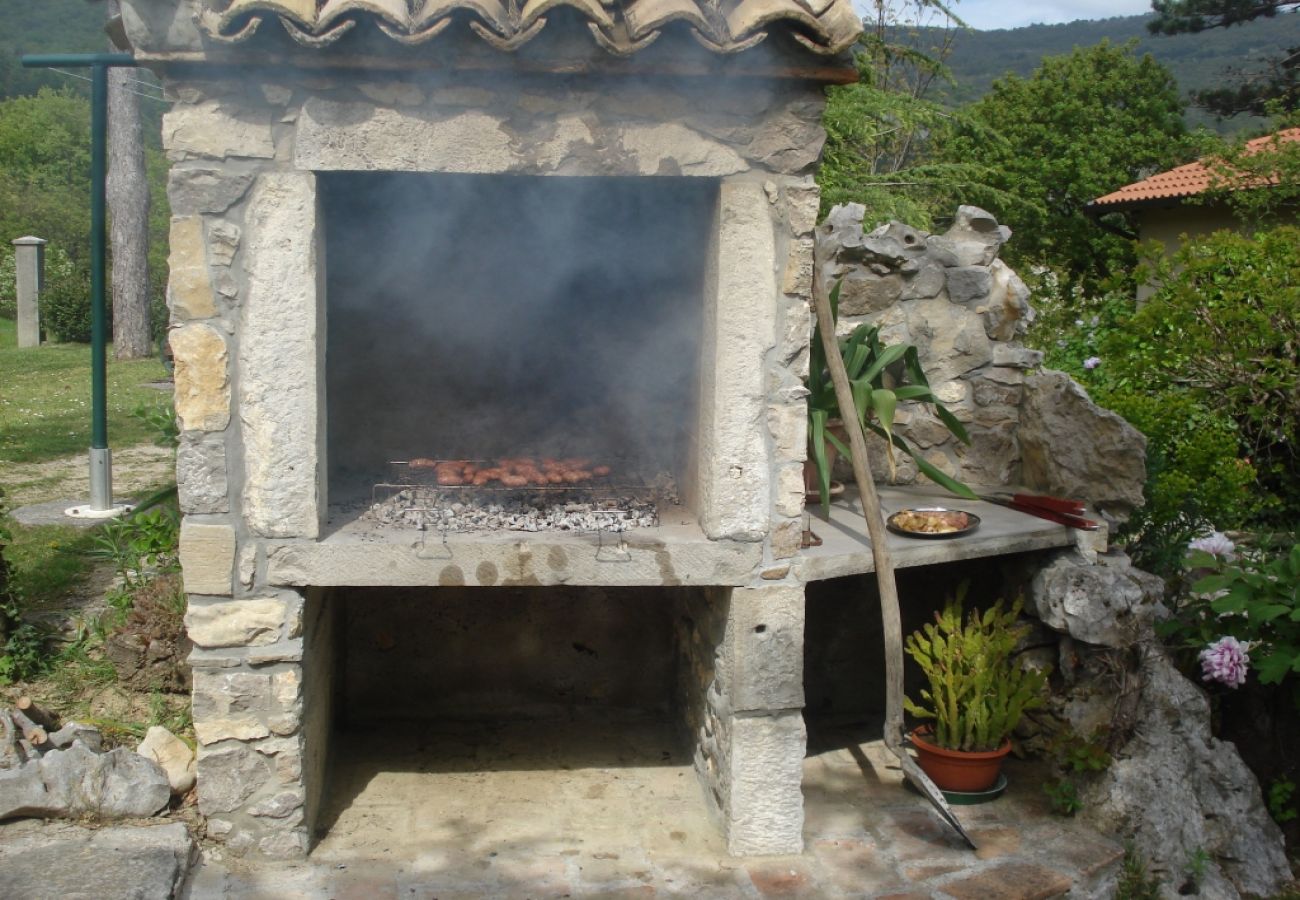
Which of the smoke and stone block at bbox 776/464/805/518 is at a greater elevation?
the smoke

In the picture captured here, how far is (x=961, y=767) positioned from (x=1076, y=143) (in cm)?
2048

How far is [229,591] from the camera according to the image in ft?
11.4

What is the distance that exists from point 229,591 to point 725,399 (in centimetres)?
166

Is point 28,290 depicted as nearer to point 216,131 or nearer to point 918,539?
point 216,131

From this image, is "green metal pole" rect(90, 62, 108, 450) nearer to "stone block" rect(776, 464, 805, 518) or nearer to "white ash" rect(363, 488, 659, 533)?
"white ash" rect(363, 488, 659, 533)

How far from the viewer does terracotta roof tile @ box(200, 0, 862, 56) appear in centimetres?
298

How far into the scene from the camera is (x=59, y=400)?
36.2 feet

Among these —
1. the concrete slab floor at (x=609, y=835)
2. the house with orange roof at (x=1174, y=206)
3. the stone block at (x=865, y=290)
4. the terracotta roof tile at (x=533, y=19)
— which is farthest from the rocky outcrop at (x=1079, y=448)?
the house with orange roof at (x=1174, y=206)

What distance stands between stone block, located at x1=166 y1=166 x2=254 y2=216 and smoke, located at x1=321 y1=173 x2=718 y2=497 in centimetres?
115

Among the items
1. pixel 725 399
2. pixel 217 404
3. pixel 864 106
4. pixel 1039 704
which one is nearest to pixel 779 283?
pixel 725 399

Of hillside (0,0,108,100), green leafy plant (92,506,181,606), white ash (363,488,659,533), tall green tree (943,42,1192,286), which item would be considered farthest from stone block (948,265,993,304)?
hillside (0,0,108,100)

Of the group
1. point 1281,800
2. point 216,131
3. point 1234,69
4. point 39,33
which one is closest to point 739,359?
point 216,131

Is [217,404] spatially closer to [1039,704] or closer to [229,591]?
[229,591]

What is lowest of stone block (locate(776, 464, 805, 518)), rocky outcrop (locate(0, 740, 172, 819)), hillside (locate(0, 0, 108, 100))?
rocky outcrop (locate(0, 740, 172, 819))
